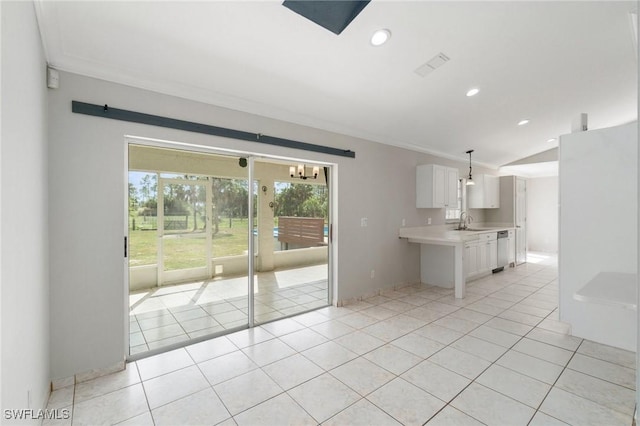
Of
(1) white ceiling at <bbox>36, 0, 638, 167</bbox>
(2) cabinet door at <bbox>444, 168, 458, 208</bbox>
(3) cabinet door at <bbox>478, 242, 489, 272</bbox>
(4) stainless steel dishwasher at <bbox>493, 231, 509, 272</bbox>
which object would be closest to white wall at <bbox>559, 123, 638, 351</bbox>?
(1) white ceiling at <bbox>36, 0, 638, 167</bbox>

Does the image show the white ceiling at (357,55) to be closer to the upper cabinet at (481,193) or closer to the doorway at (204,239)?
the doorway at (204,239)

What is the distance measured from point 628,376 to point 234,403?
10.6 feet

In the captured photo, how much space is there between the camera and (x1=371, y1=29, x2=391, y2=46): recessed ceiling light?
2.44 m

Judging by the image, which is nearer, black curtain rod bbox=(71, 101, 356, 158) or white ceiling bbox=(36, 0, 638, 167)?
white ceiling bbox=(36, 0, 638, 167)

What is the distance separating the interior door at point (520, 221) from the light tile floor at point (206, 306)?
549 centimetres

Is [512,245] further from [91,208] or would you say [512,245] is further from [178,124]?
[91,208]

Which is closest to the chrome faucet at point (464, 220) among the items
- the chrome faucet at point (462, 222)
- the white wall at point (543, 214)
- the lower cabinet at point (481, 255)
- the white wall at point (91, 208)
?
the chrome faucet at point (462, 222)

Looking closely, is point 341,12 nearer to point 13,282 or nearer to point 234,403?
point 13,282

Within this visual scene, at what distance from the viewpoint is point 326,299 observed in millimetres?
4363

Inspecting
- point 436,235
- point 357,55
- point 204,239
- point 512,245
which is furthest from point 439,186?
point 204,239

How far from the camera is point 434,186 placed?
205 inches

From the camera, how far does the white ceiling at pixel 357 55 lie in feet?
6.96

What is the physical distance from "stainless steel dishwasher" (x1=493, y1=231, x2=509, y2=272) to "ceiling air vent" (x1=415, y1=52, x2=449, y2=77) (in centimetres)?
485

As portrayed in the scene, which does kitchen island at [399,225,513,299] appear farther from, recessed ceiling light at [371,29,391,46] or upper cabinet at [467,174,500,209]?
recessed ceiling light at [371,29,391,46]
